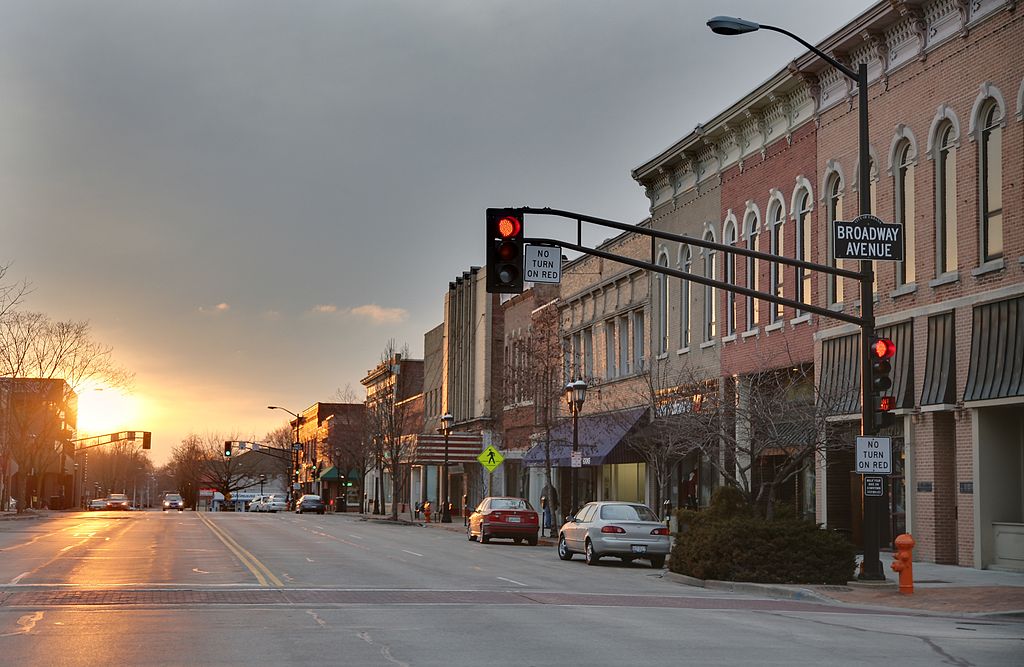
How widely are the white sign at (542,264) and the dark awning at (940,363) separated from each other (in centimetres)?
1083

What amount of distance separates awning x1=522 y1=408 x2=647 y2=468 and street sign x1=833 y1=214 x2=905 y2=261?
21.7m

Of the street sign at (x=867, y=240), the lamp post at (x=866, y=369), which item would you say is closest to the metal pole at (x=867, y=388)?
the lamp post at (x=866, y=369)

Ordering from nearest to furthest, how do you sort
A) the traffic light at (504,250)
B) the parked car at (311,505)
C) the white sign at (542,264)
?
the traffic light at (504,250), the white sign at (542,264), the parked car at (311,505)

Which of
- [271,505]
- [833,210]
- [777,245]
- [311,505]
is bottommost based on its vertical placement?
[271,505]

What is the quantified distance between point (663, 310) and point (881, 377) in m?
22.7

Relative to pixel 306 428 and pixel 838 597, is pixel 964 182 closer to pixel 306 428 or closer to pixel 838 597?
pixel 838 597

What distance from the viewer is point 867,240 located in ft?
71.1

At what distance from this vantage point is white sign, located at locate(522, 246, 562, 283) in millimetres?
20844

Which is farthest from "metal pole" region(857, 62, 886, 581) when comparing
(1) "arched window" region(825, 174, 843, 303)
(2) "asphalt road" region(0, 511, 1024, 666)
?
(1) "arched window" region(825, 174, 843, 303)

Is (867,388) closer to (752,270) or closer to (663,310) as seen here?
(752,270)

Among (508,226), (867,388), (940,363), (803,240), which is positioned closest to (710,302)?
(803,240)

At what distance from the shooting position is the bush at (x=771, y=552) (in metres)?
22.6

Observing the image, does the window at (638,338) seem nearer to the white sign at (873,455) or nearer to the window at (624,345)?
the window at (624,345)

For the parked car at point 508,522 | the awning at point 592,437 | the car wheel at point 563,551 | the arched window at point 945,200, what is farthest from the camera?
the awning at point 592,437
